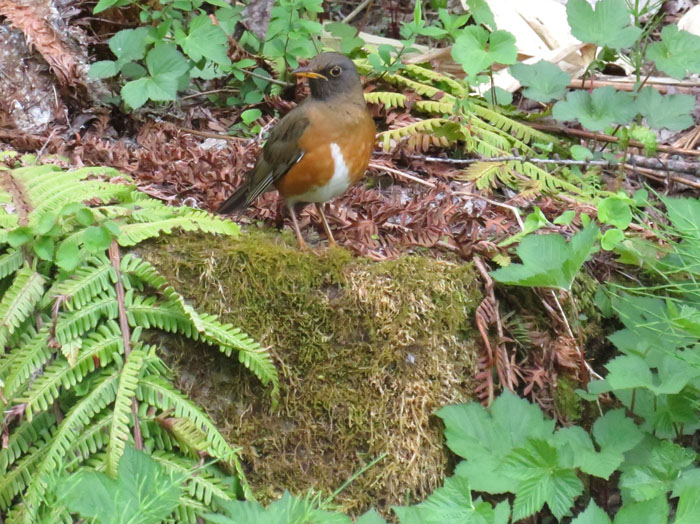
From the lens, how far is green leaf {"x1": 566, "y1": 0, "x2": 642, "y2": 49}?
3893mm

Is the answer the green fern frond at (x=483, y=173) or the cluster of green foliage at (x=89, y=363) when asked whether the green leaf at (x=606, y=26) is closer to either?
the green fern frond at (x=483, y=173)

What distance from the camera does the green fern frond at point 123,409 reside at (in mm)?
2398

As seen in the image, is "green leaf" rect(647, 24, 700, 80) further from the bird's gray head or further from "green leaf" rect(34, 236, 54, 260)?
"green leaf" rect(34, 236, 54, 260)

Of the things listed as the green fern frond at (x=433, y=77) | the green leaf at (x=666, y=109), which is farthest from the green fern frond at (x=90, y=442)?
the green leaf at (x=666, y=109)

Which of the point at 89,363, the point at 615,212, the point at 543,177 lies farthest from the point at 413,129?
the point at 89,363

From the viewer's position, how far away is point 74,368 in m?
2.52

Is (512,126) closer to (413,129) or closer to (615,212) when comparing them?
(413,129)

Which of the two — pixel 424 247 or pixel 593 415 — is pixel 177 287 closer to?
pixel 424 247

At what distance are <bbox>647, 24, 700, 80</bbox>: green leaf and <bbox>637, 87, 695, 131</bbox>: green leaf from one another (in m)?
0.13

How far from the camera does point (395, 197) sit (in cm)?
373

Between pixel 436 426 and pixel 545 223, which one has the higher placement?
pixel 545 223

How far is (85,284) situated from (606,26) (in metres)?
2.80

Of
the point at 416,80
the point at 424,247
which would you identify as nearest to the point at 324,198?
the point at 424,247

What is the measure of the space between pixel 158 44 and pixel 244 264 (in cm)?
162
